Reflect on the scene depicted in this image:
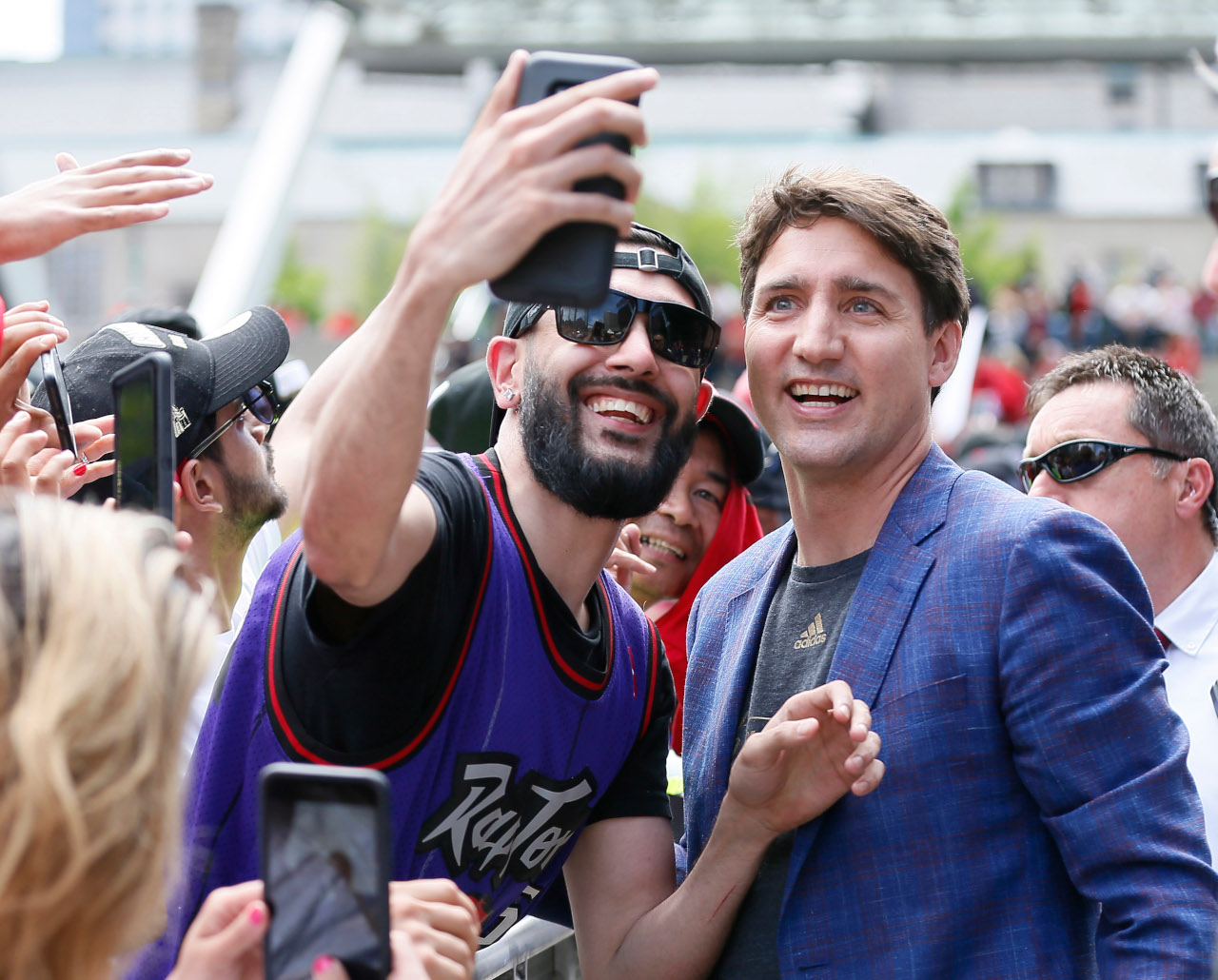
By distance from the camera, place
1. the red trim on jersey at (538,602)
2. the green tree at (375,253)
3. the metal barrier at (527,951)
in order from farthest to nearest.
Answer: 1. the green tree at (375,253)
2. the metal barrier at (527,951)
3. the red trim on jersey at (538,602)

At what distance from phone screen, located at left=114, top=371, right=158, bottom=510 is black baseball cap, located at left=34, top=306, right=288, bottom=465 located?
1.59m

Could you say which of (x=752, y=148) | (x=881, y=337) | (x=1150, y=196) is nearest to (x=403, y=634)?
(x=881, y=337)

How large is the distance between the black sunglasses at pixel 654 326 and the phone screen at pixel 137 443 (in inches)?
39.9

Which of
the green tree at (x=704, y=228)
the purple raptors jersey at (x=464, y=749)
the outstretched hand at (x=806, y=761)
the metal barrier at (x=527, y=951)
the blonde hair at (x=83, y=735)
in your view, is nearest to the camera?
the blonde hair at (x=83, y=735)

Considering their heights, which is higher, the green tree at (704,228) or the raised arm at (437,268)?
the raised arm at (437,268)

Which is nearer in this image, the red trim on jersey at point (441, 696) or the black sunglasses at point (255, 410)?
the red trim on jersey at point (441, 696)

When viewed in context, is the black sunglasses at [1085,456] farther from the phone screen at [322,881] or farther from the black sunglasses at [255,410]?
the phone screen at [322,881]

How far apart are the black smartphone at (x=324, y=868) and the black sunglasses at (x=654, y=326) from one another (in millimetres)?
1346

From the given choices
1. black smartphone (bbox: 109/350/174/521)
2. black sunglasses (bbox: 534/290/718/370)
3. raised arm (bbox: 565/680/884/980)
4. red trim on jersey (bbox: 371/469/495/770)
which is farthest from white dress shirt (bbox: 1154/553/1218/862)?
black smartphone (bbox: 109/350/174/521)

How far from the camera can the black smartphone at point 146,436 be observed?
1.70 meters

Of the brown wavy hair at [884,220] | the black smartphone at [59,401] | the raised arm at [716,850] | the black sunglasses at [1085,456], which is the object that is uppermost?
the brown wavy hair at [884,220]

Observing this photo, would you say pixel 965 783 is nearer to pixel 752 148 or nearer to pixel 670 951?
pixel 670 951

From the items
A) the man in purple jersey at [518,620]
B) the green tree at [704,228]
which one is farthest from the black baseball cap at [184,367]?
the green tree at [704,228]

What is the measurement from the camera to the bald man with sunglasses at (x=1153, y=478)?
134 inches
